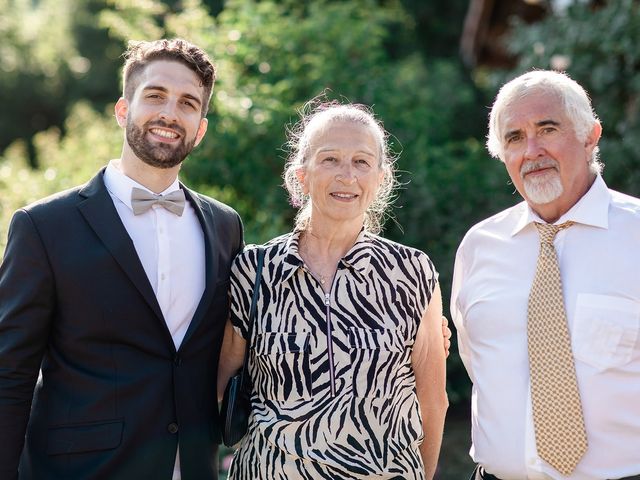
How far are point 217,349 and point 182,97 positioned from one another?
99 centimetres

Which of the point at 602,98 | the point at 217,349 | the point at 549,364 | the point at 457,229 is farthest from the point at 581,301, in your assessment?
the point at 602,98

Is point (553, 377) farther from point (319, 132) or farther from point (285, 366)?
point (319, 132)

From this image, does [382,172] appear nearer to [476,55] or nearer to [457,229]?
[457,229]

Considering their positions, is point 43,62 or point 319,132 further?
point 43,62

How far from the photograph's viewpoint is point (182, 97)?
3.26 m

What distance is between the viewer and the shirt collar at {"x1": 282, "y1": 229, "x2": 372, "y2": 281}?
3166 millimetres

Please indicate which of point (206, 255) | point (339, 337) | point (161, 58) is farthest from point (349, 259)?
point (161, 58)

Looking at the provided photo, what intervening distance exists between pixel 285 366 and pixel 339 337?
0.22 m

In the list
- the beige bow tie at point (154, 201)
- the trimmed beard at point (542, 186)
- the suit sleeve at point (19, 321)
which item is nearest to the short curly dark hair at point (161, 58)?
the beige bow tie at point (154, 201)

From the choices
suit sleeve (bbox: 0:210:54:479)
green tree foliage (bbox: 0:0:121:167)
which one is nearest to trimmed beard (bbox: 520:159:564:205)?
suit sleeve (bbox: 0:210:54:479)

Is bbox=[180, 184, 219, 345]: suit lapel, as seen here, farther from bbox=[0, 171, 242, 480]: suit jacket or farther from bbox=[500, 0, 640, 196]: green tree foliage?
bbox=[500, 0, 640, 196]: green tree foliage

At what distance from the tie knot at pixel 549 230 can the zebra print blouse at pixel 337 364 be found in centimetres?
44

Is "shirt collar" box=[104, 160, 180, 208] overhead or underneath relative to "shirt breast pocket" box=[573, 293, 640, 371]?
overhead

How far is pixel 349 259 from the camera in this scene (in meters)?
→ 3.18
